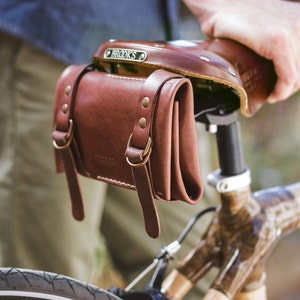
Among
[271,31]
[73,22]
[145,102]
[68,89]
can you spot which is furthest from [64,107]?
[73,22]

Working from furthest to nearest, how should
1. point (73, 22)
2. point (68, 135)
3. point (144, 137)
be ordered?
point (73, 22)
point (68, 135)
point (144, 137)

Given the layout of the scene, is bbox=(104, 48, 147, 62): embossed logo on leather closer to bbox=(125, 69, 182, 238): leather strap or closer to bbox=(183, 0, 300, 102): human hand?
bbox=(125, 69, 182, 238): leather strap

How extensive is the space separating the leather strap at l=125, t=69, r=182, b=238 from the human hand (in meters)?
0.17

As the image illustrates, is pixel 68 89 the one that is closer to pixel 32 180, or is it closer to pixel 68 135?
pixel 68 135

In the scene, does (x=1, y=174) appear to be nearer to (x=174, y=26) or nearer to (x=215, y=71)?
(x=174, y=26)

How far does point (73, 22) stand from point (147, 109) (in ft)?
1.76

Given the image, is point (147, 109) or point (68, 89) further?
point (68, 89)

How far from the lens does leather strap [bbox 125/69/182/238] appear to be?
2.24 feet

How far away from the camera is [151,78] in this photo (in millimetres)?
698

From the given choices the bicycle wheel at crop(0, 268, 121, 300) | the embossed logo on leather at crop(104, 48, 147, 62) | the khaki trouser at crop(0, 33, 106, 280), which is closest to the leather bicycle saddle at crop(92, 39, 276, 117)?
the embossed logo on leather at crop(104, 48, 147, 62)

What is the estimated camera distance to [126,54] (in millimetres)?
762

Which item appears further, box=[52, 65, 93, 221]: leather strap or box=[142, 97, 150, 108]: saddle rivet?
box=[52, 65, 93, 221]: leather strap

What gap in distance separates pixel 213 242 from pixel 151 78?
29 centimetres

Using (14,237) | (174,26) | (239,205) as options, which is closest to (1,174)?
(14,237)
